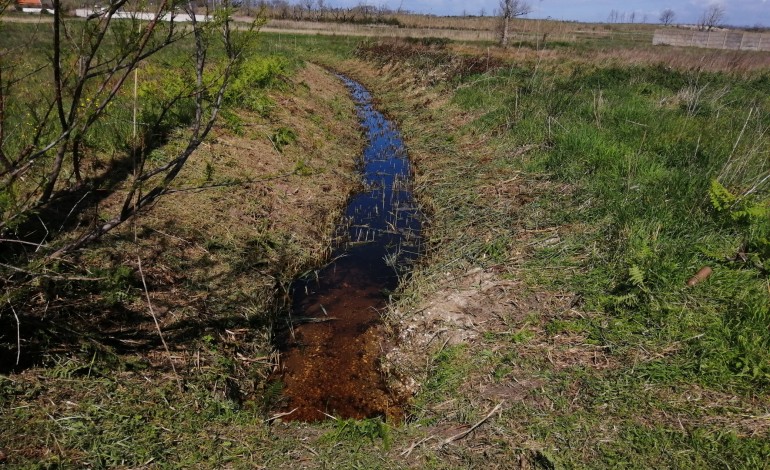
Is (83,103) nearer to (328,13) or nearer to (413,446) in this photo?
(413,446)

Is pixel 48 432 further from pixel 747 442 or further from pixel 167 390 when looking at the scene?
pixel 747 442

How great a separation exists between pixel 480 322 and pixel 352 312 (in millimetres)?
1652

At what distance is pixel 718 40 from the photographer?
33.4m

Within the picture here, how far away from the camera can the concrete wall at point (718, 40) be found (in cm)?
3062

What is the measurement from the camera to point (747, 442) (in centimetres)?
283

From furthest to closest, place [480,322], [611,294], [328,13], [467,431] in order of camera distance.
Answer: [328,13], [480,322], [611,294], [467,431]

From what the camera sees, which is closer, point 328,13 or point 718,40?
point 718,40

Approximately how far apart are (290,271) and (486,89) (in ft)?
29.8

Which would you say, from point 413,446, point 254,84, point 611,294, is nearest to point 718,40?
point 254,84

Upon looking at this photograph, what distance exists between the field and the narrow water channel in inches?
9.9

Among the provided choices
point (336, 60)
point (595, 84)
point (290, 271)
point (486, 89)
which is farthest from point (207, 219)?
point (336, 60)

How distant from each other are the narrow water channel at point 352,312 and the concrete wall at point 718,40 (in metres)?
34.6

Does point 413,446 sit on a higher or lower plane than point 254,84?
lower

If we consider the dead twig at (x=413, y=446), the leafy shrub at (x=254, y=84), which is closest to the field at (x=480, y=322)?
the dead twig at (x=413, y=446)
